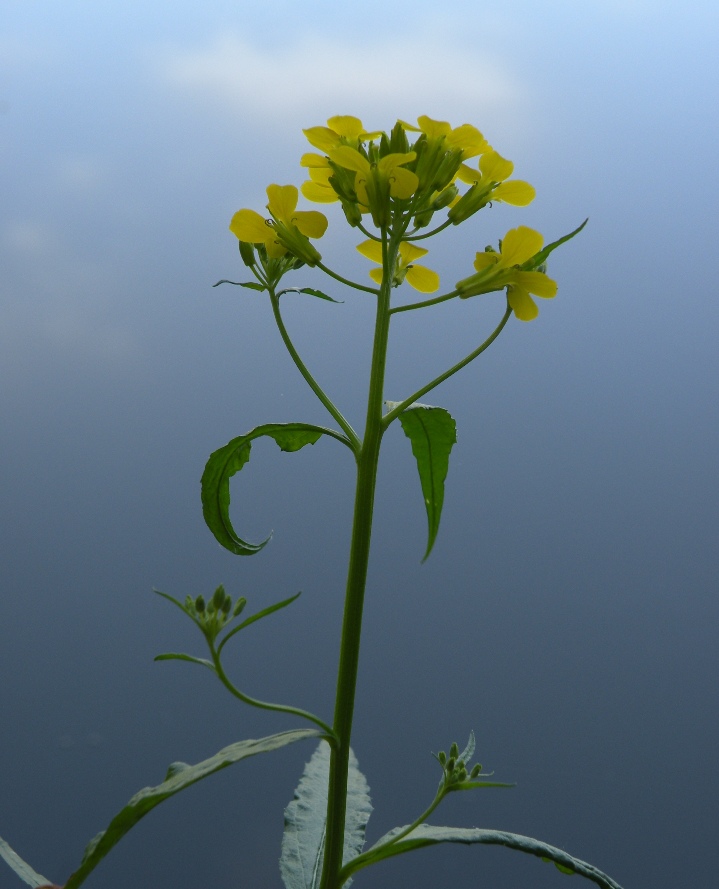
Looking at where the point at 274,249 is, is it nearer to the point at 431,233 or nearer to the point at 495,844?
the point at 431,233

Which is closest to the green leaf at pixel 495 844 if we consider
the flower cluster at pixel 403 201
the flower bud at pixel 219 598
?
the flower bud at pixel 219 598

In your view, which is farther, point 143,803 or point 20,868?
point 20,868

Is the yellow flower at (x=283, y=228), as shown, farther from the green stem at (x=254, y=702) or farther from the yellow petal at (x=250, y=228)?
the green stem at (x=254, y=702)

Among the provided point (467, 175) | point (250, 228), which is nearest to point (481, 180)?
point (467, 175)

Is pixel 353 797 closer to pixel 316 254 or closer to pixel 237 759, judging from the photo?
pixel 237 759

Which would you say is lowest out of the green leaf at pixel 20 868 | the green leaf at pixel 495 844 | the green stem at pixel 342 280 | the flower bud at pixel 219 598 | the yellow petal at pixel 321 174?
the green leaf at pixel 20 868
